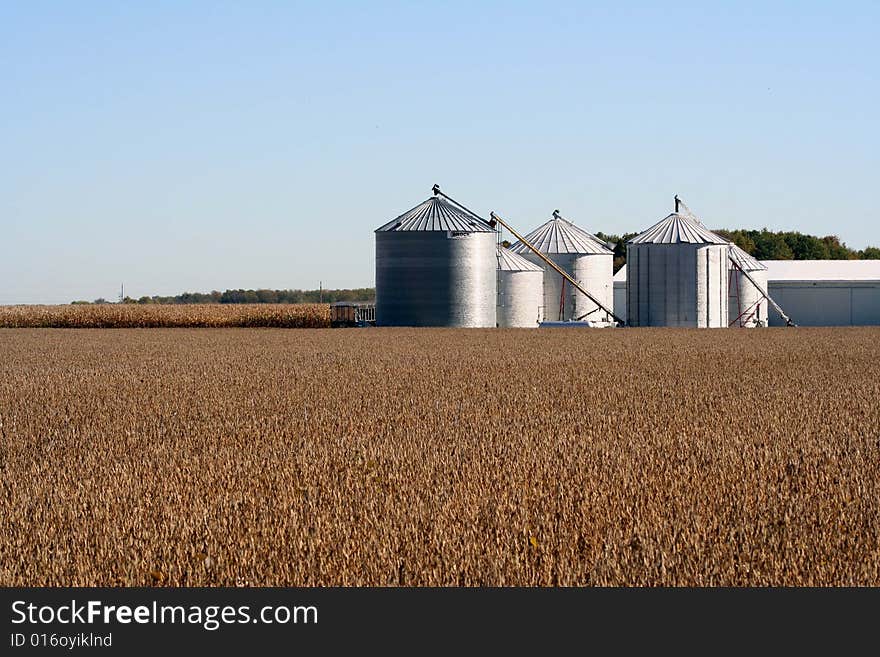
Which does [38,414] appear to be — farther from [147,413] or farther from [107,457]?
[107,457]

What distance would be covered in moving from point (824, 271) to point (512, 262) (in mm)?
25383

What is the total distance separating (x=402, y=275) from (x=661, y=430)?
1923 inches

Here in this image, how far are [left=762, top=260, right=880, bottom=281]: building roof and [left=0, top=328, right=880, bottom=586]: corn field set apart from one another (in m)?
58.7

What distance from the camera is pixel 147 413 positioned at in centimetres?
1809

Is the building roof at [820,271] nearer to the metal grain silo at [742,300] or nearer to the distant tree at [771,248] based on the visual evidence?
the metal grain silo at [742,300]

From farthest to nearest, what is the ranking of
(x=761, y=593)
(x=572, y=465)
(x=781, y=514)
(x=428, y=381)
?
(x=428, y=381) → (x=572, y=465) → (x=781, y=514) → (x=761, y=593)

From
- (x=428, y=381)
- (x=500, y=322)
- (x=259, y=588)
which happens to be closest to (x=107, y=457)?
(x=259, y=588)

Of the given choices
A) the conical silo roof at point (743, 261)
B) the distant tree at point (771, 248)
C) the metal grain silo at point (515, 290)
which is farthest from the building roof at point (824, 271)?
the distant tree at point (771, 248)

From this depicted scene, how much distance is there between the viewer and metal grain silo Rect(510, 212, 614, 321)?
231ft

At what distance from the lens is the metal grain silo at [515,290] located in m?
67.9

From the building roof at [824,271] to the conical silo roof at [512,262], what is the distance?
18.9m

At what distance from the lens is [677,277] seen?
68.7 metres

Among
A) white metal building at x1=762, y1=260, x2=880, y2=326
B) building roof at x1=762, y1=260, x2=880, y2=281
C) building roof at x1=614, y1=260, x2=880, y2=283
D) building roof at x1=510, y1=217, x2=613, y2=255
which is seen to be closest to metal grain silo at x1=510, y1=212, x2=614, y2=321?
building roof at x1=510, y1=217, x2=613, y2=255

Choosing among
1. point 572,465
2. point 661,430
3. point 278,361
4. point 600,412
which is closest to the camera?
point 572,465
